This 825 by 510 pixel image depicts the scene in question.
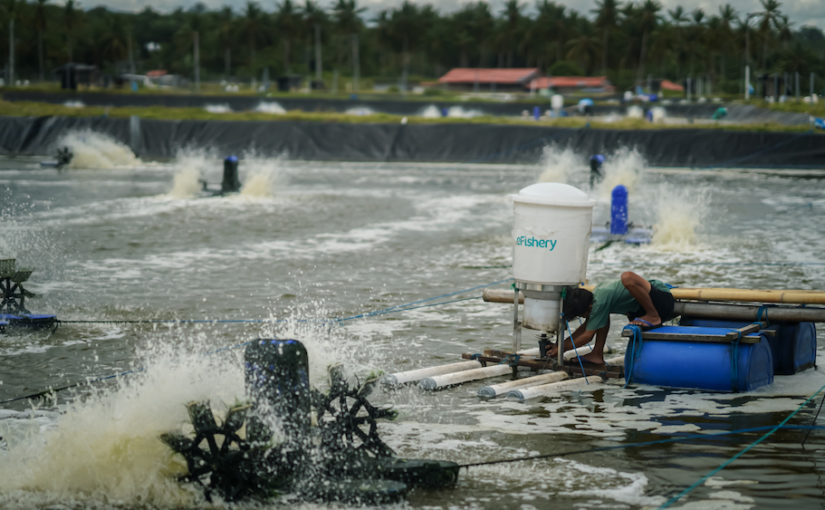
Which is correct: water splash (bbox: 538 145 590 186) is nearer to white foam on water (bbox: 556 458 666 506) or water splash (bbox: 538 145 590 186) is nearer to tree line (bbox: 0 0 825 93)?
white foam on water (bbox: 556 458 666 506)

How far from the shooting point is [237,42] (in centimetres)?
17738

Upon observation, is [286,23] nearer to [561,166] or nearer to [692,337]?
[561,166]

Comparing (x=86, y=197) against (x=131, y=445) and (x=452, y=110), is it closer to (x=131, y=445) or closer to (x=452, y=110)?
(x=131, y=445)

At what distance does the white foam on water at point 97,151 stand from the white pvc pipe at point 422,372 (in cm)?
2827

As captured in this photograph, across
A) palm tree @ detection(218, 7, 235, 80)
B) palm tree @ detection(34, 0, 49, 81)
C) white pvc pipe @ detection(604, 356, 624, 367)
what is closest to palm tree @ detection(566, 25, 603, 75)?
palm tree @ detection(218, 7, 235, 80)

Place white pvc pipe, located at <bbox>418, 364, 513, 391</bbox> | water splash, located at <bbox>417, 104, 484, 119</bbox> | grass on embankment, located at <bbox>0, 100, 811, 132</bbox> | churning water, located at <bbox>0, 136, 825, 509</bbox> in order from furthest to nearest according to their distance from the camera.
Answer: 1. water splash, located at <bbox>417, 104, 484, 119</bbox>
2. grass on embankment, located at <bbox>0, 100, 811, 132</bbox>
3. white pvc pipe, located at <bbox>418, 364, 513, 391</bbox>
4. churning water, located at <bbox>0, 136, 825, 509</bbox>

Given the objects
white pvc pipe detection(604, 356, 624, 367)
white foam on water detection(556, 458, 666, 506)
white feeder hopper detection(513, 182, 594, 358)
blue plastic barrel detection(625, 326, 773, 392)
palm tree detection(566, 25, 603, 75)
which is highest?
palm tree detection(566, 25, 603, 75)

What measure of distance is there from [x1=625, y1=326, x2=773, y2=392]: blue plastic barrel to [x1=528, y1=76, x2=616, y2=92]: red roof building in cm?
11125

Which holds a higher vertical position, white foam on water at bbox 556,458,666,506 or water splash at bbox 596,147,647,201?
water splash at bbox 596,147,647,201

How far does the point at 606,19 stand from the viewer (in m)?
157

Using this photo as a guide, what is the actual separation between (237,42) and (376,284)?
16843 centimetres

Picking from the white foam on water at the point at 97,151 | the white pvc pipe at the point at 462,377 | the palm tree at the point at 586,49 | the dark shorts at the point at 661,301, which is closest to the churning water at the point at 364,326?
the white pvc pipe at the point at 462,377

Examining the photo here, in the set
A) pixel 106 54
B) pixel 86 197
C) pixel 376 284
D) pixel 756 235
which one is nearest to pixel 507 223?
pixel 756 235

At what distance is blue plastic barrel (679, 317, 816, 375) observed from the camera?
31.3 feet
